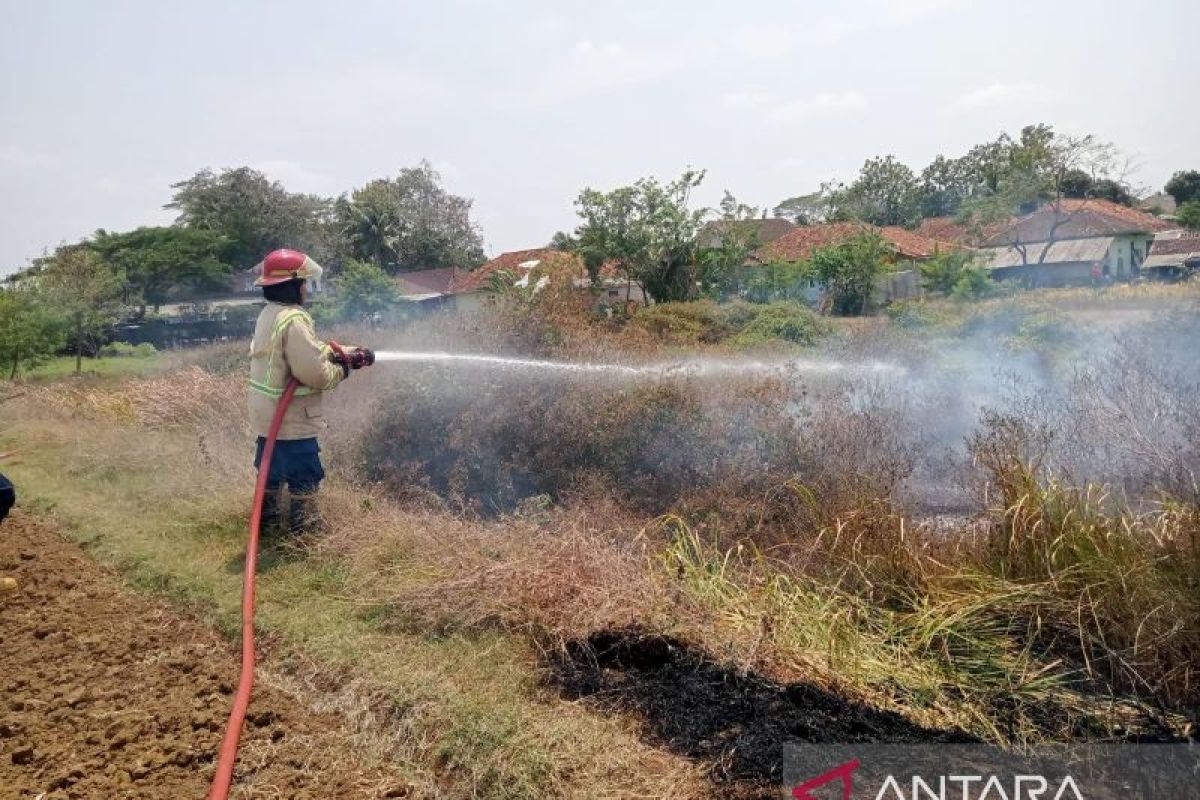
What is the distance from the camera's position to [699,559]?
543 cm

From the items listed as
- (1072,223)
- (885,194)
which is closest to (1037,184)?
(1072,223)

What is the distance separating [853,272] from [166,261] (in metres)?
35.1

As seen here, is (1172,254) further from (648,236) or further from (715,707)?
(715,707)

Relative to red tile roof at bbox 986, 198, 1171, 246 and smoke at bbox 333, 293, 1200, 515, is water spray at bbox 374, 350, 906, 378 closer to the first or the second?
smoke at bbox 333, 293, 1200, 515

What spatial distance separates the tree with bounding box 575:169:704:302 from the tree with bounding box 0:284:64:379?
14.7 metres

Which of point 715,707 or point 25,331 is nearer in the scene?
point 715,707

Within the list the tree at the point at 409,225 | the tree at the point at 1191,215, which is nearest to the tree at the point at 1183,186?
the tree at the point at 1191,215

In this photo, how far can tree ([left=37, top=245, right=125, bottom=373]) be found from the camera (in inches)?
849

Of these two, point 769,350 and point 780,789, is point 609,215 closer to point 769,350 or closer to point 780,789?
point 769,350

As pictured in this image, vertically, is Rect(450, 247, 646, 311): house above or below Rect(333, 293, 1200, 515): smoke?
above

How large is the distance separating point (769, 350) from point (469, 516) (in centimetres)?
701

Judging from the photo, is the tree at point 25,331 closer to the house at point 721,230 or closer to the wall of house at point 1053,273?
the house at point 721,230

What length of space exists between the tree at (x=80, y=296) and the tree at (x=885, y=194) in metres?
49.1

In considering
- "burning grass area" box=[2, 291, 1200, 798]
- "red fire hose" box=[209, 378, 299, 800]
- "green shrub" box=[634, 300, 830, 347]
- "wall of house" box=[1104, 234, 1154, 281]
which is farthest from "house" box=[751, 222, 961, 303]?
"red fire hose" box=[209, 378, 299, 800]
